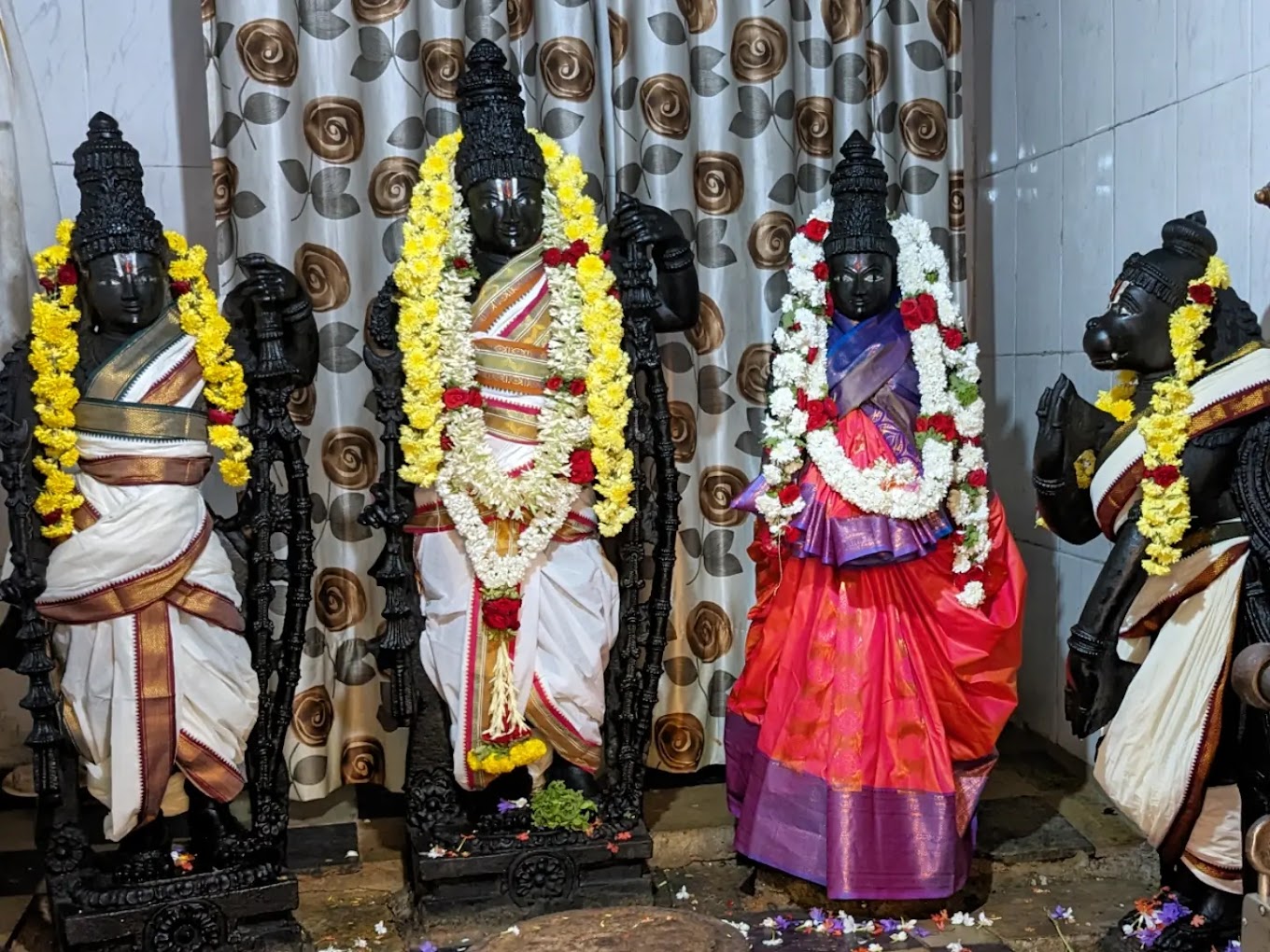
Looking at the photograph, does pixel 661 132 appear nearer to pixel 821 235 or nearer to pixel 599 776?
pixel 821 235

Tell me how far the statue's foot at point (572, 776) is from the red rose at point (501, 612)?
17.1 inches

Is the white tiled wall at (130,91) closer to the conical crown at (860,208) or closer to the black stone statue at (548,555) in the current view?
the black stone statue at (548,555)

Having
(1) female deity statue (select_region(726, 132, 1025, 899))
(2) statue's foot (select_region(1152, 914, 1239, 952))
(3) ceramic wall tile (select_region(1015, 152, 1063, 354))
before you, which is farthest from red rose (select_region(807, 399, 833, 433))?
(2) statue's foot (select_region(1152, 914, 1239, 952))

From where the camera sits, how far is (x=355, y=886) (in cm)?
350

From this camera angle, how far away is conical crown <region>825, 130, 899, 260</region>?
320 centimetres

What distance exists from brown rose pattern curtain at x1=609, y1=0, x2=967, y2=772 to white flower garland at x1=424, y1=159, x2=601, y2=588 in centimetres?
74

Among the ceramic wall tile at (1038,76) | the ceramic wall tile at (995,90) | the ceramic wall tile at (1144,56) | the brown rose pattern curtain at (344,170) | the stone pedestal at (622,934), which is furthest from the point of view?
the ceramic wall tile at (995,90)

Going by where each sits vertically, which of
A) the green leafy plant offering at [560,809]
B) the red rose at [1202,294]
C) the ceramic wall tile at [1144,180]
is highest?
the ceramic wall tile at [1144,180]

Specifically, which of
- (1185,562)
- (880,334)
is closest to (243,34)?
(880,334)

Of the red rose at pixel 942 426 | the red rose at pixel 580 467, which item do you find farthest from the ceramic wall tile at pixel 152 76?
the red rose at pixel 942 426

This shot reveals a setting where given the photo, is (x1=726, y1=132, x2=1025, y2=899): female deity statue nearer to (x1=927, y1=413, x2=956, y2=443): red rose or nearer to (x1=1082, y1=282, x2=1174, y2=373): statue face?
(x1=927, y1=413, x2=956, y2=443): red rose

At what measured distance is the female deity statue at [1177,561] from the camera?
8.66 feet

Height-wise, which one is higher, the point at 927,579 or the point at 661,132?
the point at 661,132

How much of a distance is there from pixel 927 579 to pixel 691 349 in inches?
41.7
